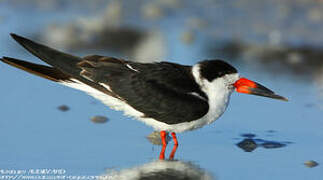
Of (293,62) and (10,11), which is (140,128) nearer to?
(293,62)

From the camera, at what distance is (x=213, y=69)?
196 inches

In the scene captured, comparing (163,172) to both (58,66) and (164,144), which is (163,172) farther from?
(58,66)

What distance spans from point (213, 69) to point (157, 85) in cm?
43

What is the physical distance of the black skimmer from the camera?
497cm

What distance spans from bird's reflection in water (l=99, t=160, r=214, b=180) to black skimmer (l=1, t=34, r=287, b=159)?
0.45 meters

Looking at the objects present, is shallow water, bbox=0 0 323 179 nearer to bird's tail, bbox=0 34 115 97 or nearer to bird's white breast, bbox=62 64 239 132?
bird's white breast, bbox=62 64 239 132

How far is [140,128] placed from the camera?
5.45 m

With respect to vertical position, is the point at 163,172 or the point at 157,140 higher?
the point at 157,140

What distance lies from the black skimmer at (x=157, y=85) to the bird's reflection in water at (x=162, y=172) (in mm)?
451

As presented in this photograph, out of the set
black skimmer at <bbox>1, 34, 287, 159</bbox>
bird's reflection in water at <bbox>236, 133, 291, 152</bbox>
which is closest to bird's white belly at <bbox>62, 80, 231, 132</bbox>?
black skimmer at <bbox>1, 34, 287, 159</bbox>

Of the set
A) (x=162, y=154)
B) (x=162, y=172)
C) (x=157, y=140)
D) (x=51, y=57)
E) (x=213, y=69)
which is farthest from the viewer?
(x=157, y=140)

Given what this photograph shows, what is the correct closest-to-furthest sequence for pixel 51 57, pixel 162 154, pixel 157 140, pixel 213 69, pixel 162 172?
pixel 162 172
pixel 162 154
pixel 213 69
pixel 51 57
pixel 157 140

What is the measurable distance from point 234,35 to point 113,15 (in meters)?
1.76

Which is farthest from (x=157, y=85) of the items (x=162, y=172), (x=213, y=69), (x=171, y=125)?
(x=162, y=172)
